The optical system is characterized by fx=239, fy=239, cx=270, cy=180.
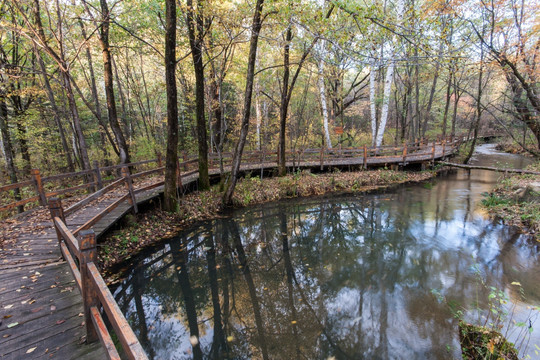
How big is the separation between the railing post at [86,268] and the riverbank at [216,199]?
3807mm

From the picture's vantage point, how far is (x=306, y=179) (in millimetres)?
13711

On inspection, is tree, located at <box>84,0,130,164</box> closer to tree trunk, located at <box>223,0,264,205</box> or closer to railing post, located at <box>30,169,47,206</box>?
railing post, located at <box>30,169,47,206</box>

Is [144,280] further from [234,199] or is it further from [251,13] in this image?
[251,13]

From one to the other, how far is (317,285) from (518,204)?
9.19m

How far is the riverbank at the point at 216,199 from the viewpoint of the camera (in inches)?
265

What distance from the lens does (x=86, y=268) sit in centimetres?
228

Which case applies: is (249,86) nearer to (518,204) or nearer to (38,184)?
(38,184)

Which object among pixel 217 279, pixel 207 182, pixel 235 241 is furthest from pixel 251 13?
pixel 217 279

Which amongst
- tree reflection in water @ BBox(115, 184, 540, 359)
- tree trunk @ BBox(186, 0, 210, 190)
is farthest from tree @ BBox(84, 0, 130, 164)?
tree reflection in water @ BBox(115, 184, 540, 359)

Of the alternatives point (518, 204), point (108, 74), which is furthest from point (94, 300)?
point (518, 204)

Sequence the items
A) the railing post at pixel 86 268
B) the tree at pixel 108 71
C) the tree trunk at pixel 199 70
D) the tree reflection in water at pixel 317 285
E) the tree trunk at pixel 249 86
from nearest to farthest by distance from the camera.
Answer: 1. the railing post at pixel 86 268
2. the tree reflection in water at pixel 317 285
3. the tree trunk at pixel 249 86
4. the tree trunk at pixel 199 70
5. the tree at pixel 108 71

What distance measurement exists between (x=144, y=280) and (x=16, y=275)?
2228 millimetres

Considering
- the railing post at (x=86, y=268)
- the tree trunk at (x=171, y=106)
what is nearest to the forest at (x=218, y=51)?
the tree trunk at (x=171, y=106)

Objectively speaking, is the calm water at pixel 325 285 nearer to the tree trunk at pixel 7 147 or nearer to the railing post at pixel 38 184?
the railing post at pixel 38 184
